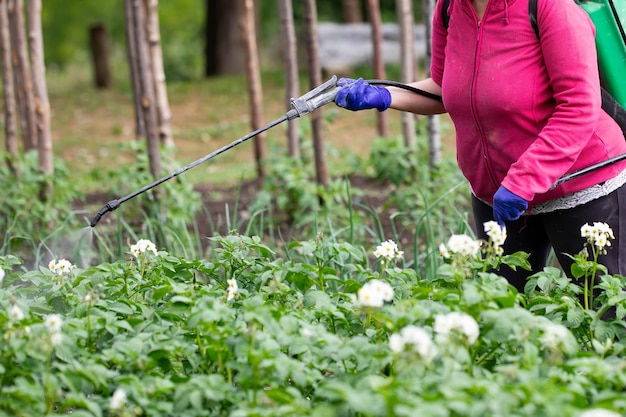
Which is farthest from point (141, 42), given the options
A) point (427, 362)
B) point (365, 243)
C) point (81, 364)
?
point (427, 362)

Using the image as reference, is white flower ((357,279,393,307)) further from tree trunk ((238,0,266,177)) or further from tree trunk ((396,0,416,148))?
tree trunk ((238,0,266,177))

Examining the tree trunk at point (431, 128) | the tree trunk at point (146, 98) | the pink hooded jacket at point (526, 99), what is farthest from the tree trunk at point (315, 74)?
the pink hooded jacket at point (526, 99)

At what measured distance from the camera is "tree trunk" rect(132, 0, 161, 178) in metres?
5.18

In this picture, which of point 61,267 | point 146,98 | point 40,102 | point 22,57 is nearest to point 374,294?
point 61,267

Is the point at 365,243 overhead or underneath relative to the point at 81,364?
underneath

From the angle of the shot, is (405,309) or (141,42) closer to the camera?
(405,309)

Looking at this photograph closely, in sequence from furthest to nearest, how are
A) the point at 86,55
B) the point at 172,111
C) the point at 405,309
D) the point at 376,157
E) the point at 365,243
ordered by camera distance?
the point at 86,55, the point at 172,111, the point at 376,157, the point at 365,243, the point at 405,309

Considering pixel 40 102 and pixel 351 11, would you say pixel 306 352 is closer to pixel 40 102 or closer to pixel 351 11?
pixel 40 102

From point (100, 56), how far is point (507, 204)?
46.3 ft

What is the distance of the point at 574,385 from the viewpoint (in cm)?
184

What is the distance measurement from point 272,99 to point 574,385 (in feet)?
39.0

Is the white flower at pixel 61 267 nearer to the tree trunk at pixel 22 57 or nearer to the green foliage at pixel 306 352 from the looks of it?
the green foliage at pixel 306 352

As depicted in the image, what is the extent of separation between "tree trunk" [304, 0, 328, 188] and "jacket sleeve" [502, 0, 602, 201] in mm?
2884

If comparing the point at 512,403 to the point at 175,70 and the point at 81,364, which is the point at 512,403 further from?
the point at 175,70
